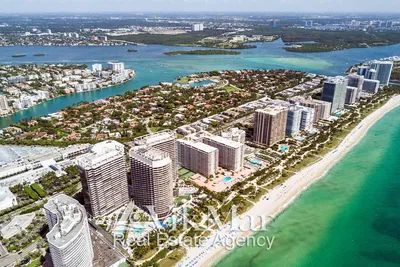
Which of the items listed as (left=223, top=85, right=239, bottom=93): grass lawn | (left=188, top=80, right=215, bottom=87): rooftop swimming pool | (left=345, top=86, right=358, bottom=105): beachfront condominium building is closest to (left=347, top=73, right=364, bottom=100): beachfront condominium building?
(left=345, top=86, right=358, bottom=105): beachfront condominium building

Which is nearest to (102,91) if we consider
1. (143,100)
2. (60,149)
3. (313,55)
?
(143,100)

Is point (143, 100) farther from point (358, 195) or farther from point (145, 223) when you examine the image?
point (358, 195)

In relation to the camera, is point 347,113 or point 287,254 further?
point 347,113

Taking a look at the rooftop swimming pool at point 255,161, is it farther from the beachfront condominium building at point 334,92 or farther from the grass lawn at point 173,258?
the beachfront condominium building at point 334,92

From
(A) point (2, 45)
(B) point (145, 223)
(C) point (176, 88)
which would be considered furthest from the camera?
(A) point (2, 45)

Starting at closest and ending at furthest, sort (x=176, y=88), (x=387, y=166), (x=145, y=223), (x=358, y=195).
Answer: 1. (x=145, y=223)
2. (x=358, y=195)
3. (x=387, y=166)
4. (x=176, y=88)

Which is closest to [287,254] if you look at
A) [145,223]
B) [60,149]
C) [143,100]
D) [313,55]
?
[145,223]

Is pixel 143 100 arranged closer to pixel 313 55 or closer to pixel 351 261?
pixel 351 261

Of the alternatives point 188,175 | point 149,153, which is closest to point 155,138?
point 149,153
